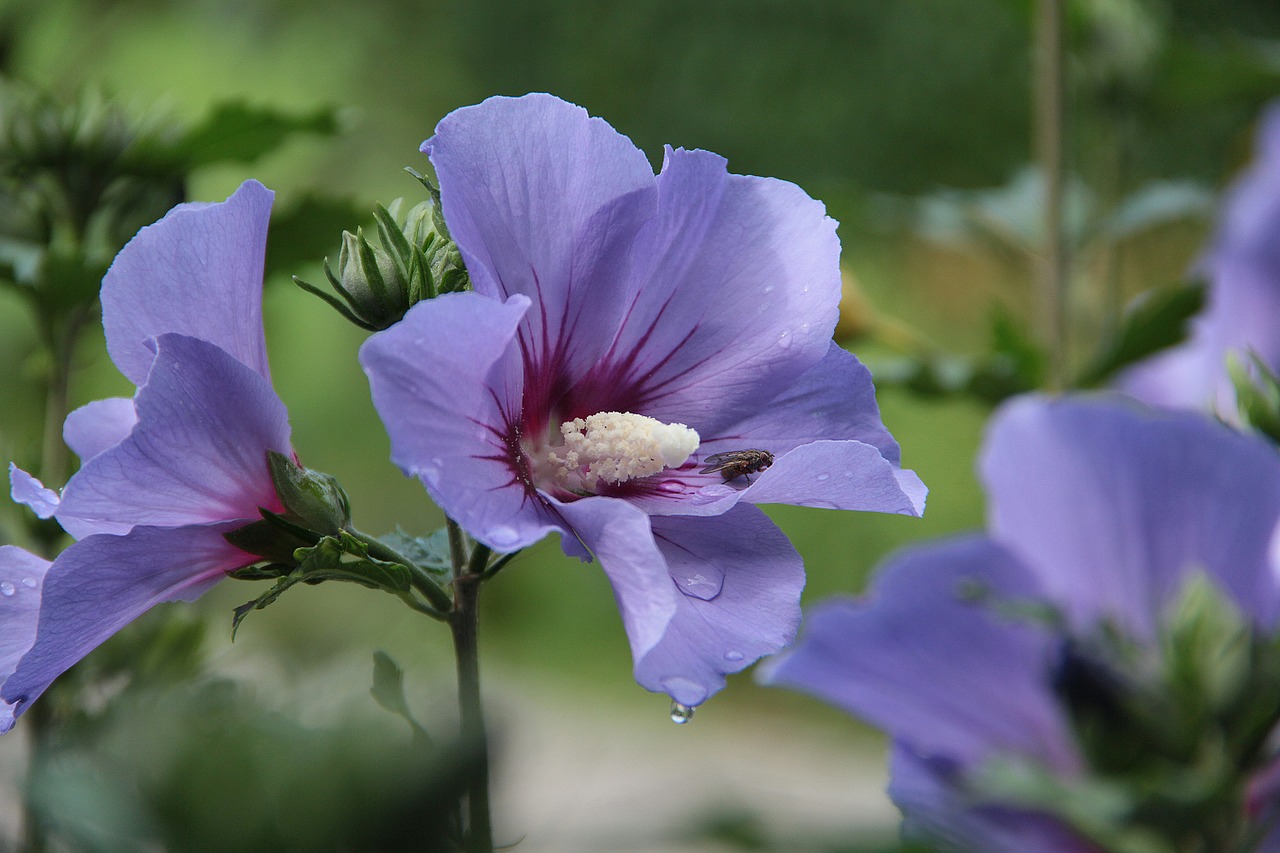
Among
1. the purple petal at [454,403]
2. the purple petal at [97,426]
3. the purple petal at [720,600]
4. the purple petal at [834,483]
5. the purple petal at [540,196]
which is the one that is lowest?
the purple petal at [720,600]

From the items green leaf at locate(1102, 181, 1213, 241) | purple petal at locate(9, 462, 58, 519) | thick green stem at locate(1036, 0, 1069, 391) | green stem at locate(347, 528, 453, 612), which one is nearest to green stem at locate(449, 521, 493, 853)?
green stem at locate(347, 528, 453, 612)

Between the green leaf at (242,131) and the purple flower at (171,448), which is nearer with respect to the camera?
the purple flower at (171,448)

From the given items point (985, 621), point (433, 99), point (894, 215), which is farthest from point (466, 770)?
point (433, 99)

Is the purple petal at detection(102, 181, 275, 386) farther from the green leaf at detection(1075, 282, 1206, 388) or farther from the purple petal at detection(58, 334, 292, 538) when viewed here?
the green leaf at detection(1075, 282, 1206, 388)

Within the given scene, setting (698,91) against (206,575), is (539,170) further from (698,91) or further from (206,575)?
(698,91)

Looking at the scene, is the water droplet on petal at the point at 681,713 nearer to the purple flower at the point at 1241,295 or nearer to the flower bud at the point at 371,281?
the flower bud at the point at 371,281

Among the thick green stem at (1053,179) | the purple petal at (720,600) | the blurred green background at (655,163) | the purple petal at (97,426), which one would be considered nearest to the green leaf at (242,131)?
the blurred green background at (655,163)
